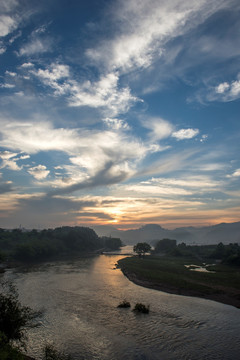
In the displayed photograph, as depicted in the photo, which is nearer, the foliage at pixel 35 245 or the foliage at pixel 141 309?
the foliage at pixel 141 309

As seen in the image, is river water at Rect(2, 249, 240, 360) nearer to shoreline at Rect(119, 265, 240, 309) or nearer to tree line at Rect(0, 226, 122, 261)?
shoreline at Rect(119, 265, 240, 309)

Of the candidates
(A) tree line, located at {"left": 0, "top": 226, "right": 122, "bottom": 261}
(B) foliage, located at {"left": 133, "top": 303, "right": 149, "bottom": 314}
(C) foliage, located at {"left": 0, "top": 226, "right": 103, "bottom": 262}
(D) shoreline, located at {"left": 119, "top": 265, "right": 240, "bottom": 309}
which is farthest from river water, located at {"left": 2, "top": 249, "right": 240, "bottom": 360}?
(C) foliage, located at {"left": 0, "top": 226, "right": 103, "bottom": 262}

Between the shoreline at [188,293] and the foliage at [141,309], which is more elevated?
the foliage at [141,309]

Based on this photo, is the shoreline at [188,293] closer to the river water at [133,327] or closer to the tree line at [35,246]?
the river water at [133,327]

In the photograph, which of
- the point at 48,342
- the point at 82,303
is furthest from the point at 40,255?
the point at 48,342

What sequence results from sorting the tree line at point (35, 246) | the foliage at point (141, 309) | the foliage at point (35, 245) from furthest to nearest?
1. the foliage at point (35, 245)
2. the tree line at point (35, 246)
3. the foliage at point (141, 309)

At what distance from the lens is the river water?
27.4 meters

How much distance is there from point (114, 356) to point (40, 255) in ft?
415

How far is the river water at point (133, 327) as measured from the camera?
27422 millimetres

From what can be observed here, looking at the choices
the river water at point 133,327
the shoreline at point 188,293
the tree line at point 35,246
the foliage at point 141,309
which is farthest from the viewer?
the tree line at point 35,246

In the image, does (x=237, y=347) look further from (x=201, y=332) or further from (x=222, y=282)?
(x=222, y=282)

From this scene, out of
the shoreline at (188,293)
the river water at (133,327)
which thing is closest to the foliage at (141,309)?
the river water at (133,327)

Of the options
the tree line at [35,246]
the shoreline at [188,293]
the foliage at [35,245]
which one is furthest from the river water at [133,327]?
the foliage at [35,245]

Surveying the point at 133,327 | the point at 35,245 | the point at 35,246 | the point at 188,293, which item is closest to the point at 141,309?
the point at 133,327
